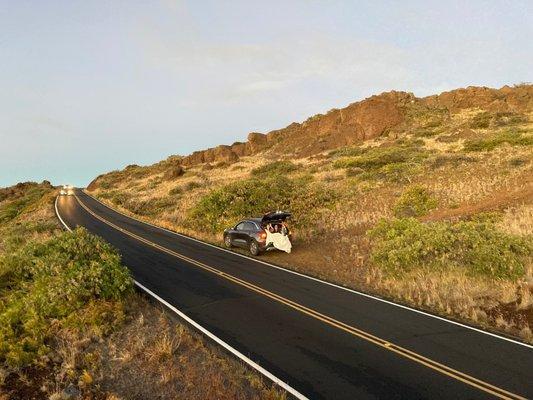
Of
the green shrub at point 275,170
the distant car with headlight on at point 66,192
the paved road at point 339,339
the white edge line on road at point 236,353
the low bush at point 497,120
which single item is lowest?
the paved road at point 339,339

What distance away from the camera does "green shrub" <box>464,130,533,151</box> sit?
4088 cm

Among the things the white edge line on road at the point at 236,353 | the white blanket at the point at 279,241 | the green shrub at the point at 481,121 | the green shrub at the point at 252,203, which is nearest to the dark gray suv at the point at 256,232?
the white blanket at the point at 279,241

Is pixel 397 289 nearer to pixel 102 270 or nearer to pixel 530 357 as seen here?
pixel 530 357

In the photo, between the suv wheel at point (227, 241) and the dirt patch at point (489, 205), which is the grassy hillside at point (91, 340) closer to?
the suv wheel at point (227, 241)

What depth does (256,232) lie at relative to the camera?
2058cm

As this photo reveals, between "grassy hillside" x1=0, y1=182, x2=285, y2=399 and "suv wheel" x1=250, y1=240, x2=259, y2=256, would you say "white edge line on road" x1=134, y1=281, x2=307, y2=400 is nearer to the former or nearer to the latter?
"grassy hillside" x1=0, y1=182, x2=285, y2=399

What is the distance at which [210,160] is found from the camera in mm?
89562


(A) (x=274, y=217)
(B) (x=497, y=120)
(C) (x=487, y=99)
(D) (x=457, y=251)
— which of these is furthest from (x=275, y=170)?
(C) (x=487, y=99)

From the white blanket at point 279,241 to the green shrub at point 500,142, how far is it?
2953 cm

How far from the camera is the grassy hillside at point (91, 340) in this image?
8211mm

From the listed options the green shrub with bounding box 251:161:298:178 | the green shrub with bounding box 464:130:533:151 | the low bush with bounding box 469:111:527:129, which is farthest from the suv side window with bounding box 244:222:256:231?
the low bush with bounding box 469:111:527:129

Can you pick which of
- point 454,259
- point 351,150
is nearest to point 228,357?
point 454,259

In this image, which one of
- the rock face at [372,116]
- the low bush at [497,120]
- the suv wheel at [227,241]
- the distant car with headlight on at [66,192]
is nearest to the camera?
the suv wheel at [227,241]

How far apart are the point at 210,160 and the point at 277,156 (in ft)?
54.8
